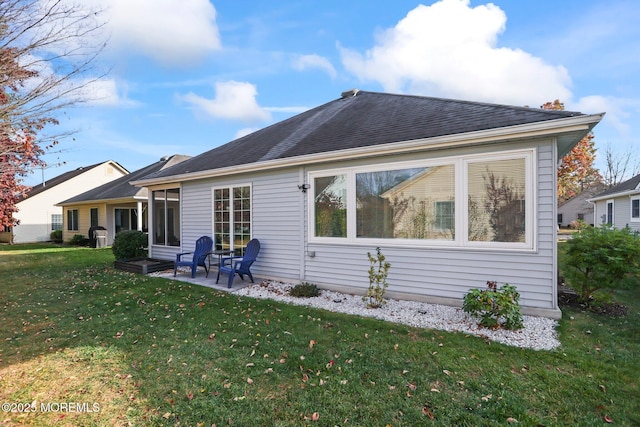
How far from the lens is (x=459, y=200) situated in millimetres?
4871

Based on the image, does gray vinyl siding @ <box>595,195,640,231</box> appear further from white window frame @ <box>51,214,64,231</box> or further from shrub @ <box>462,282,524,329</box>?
white window frame @ <box>51,214,64,231</box>

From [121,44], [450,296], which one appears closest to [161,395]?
[450,296]

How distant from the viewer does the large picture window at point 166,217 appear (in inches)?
364

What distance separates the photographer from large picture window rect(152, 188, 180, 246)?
9.23m

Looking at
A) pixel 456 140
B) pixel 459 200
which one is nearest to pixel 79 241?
pixel 459 200

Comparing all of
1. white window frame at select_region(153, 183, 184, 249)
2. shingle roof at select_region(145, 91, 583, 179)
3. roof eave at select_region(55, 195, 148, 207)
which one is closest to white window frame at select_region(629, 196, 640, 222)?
shingle roof at select_region(145, 91, 583, 179)

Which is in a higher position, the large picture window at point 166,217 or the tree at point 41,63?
the tree at point 41,63

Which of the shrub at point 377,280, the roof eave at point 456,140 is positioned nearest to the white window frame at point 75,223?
the roof eave at point 456,140

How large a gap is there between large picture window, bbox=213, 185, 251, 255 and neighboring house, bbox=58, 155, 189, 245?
838 centimetres

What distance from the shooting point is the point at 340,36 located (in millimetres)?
10812

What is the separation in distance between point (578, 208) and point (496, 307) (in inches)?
1587

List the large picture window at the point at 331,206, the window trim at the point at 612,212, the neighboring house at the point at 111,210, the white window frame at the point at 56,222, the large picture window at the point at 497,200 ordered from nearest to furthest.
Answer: the large picture window at the point at 497,200 < the large picture window at the point at 331,206 < the neighboring house at the point at 111,210 < the window trim at the point at 612,212 < the white window frame at the point at 56,222

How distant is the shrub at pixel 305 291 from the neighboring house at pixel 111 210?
38.1 ft

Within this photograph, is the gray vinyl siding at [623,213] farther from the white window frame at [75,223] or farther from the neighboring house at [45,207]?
the neighboring house at [45,207]
